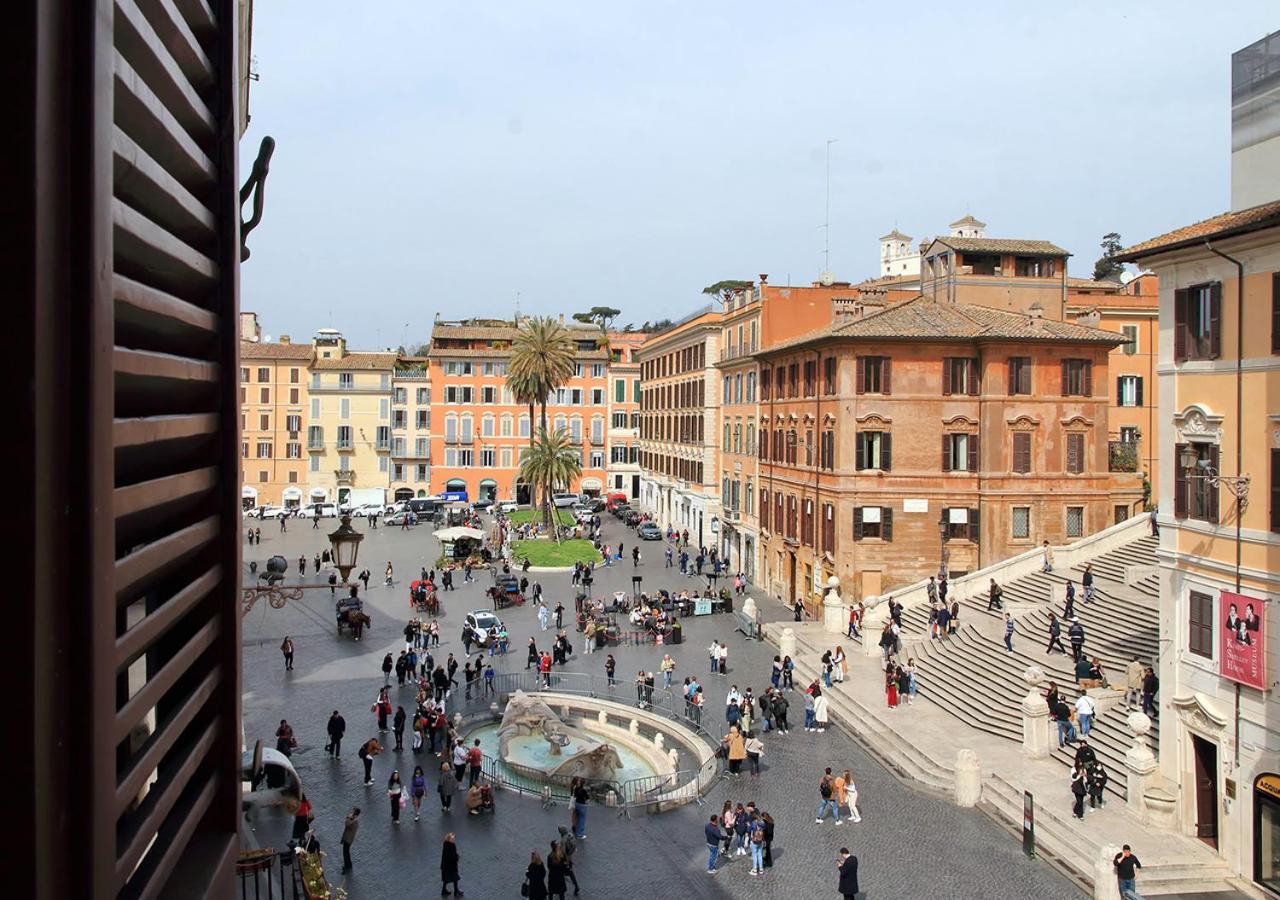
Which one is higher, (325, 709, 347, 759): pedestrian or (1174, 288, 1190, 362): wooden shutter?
(1174, 288, 1190, 362): wooden shutter

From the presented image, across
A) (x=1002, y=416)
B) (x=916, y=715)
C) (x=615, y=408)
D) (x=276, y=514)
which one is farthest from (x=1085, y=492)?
(x=276, y=514)

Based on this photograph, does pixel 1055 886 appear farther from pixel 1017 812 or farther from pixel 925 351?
pixel 925 351

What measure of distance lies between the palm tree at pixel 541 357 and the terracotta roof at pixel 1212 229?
4892 cm

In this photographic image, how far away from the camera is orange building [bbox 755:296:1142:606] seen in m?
39.2

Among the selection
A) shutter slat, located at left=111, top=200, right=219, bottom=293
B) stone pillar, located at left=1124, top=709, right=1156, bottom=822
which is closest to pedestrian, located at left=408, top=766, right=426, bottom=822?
stone pillar, located at left=1124, top=709, right=1156, bottom=822

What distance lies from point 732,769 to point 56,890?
22.7 meters

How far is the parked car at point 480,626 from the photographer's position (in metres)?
34.7

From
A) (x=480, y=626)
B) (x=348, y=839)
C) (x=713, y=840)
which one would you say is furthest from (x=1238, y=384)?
(x=480, y=626)

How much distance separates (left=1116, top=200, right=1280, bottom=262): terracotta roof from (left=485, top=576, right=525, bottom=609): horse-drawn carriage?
2888 cm

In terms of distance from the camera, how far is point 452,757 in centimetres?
2230

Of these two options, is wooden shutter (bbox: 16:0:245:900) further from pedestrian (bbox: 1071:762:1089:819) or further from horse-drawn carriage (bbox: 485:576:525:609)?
horse-drawn carriage (bbox: 485:576:525:609)

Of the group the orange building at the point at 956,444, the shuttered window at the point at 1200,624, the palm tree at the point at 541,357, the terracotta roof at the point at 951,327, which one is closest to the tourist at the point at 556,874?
the shuttered window at the point at 1200,624

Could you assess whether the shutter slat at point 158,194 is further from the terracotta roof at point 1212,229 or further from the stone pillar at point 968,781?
the stone pillar at point 968,781

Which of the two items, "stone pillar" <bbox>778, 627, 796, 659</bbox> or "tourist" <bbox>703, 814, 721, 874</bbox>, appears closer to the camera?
Result: "tourist" <bbox>703, 814, 721, 874</bbox>
